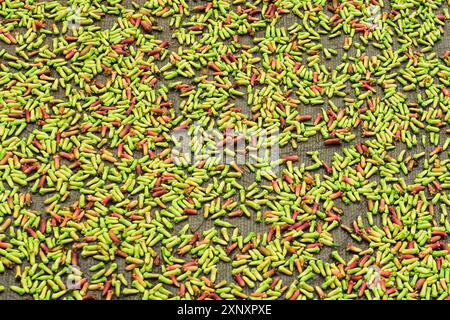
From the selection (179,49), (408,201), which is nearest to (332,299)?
(408,201)

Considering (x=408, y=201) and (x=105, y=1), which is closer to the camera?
(x=408, y=201)

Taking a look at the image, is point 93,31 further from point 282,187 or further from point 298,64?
point 282,187
